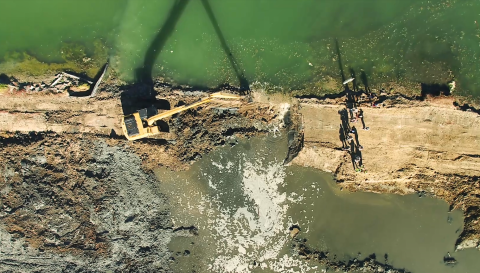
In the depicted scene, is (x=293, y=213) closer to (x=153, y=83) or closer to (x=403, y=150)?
(x=403, y=150)

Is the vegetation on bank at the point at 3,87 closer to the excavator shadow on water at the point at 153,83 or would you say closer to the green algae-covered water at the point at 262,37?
the green algae-covered water at the point at 262,37

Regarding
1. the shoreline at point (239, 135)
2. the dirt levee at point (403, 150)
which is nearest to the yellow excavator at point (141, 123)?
the shoreline at point (239, 135)

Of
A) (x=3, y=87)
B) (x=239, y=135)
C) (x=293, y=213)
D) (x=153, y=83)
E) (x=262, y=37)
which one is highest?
(x=262, y=37)

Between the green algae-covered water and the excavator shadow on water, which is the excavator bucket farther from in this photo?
the green algae-covered water

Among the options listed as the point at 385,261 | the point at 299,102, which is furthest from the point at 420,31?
the point at 385,261

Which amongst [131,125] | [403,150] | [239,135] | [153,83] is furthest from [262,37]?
[403,150]

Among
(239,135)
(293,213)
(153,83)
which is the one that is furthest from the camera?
(293,213)
